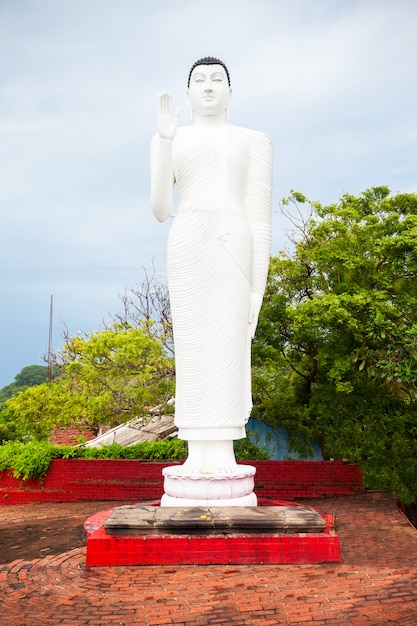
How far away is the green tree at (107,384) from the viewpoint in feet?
35.6

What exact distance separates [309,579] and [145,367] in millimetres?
6906

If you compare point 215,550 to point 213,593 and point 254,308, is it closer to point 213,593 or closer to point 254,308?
point 213,593

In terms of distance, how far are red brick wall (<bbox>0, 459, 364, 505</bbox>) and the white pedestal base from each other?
367cm

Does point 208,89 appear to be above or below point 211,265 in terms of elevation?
above

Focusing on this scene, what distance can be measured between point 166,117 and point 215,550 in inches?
161

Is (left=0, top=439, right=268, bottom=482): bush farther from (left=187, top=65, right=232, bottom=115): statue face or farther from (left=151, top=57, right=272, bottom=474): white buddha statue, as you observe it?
(left=187, top=65, right=232, bottom=115): statue face

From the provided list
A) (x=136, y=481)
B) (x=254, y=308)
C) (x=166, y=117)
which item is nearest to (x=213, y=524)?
(x=254, y=308)

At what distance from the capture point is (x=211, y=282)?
6.29 metres

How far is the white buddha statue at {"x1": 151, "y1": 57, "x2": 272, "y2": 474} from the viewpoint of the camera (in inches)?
242

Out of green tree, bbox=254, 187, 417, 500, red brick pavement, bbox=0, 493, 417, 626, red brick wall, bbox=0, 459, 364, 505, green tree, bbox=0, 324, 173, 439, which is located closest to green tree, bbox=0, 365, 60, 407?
green tree, bbox=0, 324, 173, 439

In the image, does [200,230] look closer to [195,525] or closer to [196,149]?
[196,149]

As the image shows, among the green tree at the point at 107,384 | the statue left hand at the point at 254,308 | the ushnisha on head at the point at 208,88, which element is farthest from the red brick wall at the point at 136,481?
the ushnisha on head at the point at 208,88

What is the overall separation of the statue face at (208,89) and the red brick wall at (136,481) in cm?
590

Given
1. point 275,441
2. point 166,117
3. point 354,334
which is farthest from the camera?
point 275,441
